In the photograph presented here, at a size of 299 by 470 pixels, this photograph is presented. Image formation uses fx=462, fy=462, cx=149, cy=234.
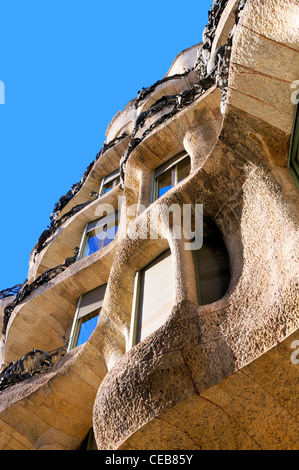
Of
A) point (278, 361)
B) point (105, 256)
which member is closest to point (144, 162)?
point (105, 256)

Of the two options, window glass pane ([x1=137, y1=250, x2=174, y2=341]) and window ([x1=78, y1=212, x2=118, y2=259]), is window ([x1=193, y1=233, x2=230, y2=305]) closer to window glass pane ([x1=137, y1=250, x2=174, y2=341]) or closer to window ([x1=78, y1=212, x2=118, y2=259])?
window glass pane ([x1=137, y1=250, x2=174, y2=341])

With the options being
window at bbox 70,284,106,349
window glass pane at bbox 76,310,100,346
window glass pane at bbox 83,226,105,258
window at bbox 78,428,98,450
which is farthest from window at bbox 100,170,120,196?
window at bbox 78,428,98,450

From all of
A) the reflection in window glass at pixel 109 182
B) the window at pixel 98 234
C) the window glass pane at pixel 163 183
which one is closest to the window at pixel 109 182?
the reflection in window glass at pixel 109 182

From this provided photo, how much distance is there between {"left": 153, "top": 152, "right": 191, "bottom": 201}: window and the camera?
30.5 feet

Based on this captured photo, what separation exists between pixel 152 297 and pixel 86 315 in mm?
4645

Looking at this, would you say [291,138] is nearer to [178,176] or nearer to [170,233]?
[170,233]

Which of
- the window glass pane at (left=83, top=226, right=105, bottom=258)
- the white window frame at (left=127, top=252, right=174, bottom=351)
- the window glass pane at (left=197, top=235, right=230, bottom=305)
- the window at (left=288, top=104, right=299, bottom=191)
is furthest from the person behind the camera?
the window glass pane at (left=83, top=226, right=105, bottom=258)

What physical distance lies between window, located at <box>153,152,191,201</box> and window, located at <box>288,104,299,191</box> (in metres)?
4.35

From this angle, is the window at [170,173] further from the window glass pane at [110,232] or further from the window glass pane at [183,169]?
the window glass pane at [110,232]

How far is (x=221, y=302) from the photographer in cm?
475

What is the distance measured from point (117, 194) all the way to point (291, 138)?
394 inches

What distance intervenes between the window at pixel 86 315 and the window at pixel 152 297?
3.39 metres

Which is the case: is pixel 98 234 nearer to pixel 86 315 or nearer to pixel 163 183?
pixel 86 315

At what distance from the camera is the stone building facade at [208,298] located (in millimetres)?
4039
